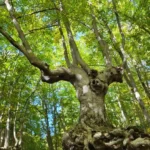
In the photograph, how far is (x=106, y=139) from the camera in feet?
12.6

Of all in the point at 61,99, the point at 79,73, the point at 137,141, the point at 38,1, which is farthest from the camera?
the point at 61,99

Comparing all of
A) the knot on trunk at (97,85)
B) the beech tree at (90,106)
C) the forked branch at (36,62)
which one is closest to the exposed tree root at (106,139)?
the beech tree at (90,106)

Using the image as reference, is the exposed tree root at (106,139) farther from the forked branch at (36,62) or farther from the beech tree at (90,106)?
the forked branch at (36,62)

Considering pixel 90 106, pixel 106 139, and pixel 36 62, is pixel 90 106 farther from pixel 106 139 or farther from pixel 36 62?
pixel 36 62

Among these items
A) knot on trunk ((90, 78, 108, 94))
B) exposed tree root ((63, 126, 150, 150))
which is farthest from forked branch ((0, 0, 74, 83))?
exposed tree root ((63, 126, 150, 150))

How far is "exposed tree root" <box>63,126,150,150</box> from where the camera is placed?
359 cm

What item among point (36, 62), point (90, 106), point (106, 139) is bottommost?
point (106, 139)

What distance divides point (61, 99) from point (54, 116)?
1969 millimetres

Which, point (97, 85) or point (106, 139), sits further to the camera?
point (97, 85)

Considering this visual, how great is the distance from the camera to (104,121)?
4461mm

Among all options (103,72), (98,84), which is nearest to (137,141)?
(98,84)

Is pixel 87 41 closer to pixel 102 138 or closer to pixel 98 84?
pixel 98 84

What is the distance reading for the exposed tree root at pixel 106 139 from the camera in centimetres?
359

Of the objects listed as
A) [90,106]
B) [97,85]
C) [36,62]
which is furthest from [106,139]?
[36,62]
